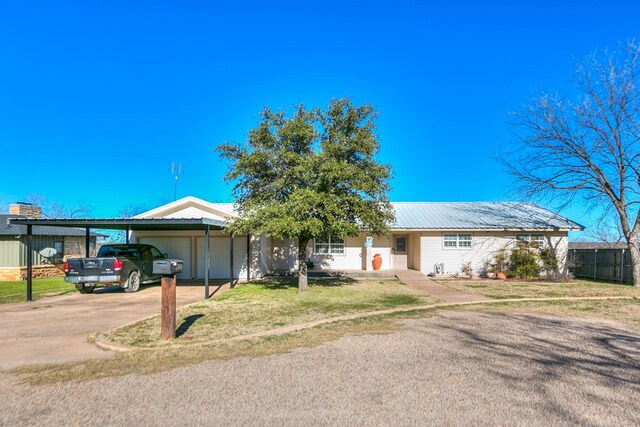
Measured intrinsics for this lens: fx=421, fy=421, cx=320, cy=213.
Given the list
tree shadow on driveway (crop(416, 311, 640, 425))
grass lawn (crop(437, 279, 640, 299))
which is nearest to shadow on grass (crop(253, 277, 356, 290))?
grass lawn (crop(437, 279, 640, 299))

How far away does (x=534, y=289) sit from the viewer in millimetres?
15609

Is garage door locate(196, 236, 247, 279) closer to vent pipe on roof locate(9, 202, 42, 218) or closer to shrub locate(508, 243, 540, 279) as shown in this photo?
vent pipe on roof locate(9, 202, 42, 218)

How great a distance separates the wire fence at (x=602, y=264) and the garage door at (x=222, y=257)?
15356mm

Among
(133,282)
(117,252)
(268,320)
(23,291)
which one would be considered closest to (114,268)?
(133,282)

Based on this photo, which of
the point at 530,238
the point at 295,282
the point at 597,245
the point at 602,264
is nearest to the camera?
the point at 295,282

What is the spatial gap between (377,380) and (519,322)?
5243 mm

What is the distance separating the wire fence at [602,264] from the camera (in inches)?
738

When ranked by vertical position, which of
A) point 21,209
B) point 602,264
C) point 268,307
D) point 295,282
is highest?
point 21,209

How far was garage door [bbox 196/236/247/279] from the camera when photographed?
19.1 meters

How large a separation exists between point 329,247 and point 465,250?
21.9 feet

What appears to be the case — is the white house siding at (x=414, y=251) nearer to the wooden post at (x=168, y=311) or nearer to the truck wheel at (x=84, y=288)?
the truck wheel at (x=84, y=288)

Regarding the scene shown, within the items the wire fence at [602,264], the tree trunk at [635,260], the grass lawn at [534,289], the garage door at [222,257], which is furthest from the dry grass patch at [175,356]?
the wire fence at [602,264]

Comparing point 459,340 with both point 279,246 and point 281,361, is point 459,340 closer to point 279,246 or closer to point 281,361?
point 281,361

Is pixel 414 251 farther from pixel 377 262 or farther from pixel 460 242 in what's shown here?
pixel 460 242
